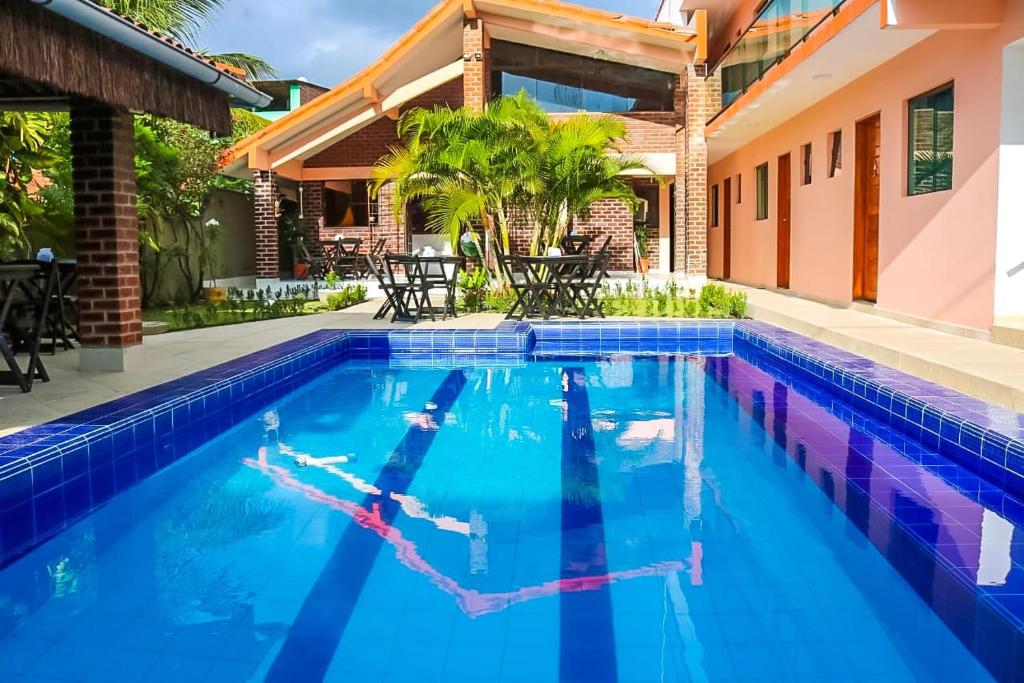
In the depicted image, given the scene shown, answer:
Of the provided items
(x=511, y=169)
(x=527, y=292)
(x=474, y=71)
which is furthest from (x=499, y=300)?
(x=474, y=71)

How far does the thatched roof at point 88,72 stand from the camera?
4.62 meters

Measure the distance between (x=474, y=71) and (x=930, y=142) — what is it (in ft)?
28.7

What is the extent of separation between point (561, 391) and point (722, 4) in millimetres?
12338

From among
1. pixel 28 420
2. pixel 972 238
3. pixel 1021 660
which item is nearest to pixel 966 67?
pixel 972 238

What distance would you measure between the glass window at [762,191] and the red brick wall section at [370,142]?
6579 mm

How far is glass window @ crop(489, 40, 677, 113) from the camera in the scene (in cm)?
1731

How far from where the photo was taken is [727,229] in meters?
19.0

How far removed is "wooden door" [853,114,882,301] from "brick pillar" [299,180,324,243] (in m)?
12.0

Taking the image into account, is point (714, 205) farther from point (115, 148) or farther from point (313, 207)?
point (115, 148)

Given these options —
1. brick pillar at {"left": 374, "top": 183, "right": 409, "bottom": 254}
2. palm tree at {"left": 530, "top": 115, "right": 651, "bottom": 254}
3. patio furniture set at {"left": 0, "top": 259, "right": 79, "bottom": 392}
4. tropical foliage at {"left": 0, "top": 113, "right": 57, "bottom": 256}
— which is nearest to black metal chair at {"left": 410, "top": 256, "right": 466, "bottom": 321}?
palm tree at {"left": 530, "top": 115, "right": 651, "bottom": 254}

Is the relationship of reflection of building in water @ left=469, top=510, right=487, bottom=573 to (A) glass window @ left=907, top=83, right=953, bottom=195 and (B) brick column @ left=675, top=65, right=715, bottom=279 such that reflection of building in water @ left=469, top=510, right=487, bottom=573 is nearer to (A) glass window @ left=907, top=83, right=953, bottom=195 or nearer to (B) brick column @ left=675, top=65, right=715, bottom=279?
(A) glass window @ left=907, top=83, right=953, bottom=195

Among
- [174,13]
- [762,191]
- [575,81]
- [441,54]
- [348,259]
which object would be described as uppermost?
[441,54]

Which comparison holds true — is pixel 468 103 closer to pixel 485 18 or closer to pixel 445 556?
pixel 485 18

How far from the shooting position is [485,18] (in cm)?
1603
